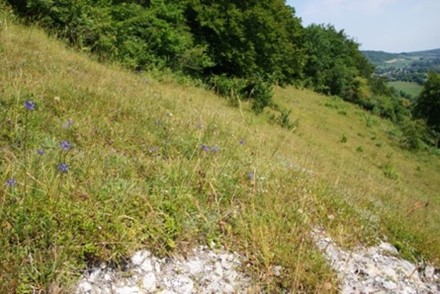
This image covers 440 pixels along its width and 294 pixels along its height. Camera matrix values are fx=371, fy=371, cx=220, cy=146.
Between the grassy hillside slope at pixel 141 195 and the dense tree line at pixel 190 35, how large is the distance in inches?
86.5

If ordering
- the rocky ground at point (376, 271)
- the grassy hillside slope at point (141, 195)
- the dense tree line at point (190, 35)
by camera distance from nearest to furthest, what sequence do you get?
the grassy hillside slope at point (141, 195), the rocky ground at point (376, 271), the dense tree line at point (190, 35)

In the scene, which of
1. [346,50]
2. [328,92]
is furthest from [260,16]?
[346,50]

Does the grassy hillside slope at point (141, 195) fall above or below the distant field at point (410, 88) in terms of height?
below

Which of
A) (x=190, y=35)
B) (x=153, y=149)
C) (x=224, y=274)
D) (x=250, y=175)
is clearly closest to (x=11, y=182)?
(x=224, y=274)

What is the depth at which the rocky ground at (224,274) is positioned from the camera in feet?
7.64

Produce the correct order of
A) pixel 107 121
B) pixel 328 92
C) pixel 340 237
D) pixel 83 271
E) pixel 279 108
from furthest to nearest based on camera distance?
1. pixel 328 92
2. pixel 279 108
3. pixel 107 121
4. pixel 340 237
5. pixel 83 271

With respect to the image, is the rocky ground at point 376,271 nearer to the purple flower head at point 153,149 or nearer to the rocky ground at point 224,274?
the rocky ground at point 224,274

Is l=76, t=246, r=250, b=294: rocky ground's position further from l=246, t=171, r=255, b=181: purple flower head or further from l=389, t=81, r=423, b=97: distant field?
l=389, t=81, r=423, b=97: distant field

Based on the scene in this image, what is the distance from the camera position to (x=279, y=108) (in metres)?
19.3

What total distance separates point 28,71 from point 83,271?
13.7 ft

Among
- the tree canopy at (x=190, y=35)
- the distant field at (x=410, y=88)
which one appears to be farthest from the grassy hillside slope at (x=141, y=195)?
the distant field at (x=410, y=88)

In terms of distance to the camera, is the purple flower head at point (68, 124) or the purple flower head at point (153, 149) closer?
the purple flower head at point (68, 124)

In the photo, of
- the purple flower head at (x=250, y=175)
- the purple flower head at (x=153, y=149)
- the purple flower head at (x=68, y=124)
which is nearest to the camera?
the purple flower head at (x=250, y=175)

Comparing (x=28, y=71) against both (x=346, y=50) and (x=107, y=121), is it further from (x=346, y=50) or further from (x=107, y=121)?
(x=346, y=50)
